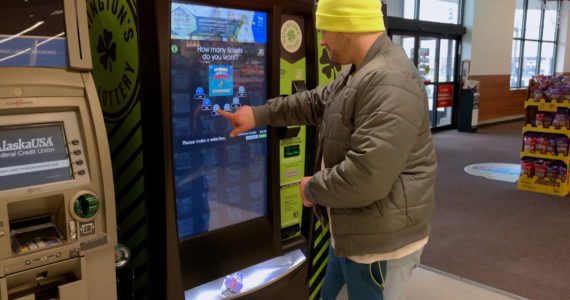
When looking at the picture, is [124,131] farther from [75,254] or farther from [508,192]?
[508,192]

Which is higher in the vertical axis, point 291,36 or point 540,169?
point 291,36

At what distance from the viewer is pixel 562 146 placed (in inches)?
214

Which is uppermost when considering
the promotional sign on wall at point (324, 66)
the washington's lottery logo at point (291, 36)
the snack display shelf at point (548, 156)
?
the washington's lottery logo at point (291, 36)

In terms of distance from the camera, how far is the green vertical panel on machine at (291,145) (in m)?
2.16

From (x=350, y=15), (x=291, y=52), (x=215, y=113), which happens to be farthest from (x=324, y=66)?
(x=350, y=15)

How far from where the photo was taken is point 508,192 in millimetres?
5617

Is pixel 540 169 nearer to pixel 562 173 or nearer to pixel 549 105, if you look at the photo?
pixel 562 173

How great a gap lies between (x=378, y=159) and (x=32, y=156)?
1.00 meters

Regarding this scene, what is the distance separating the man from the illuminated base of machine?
1.66 feet

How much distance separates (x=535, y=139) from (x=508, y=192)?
0.68m

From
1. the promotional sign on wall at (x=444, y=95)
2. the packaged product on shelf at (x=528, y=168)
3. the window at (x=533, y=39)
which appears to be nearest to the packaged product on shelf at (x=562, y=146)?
the packaged product on shelf at (x=528, y=168)

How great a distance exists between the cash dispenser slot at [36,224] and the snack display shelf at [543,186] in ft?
18.1

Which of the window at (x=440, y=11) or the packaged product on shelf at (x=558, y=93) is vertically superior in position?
the window at (x=440, y=11)

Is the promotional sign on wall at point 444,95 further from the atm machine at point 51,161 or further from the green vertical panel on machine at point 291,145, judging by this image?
the atm machine at point 51,161
